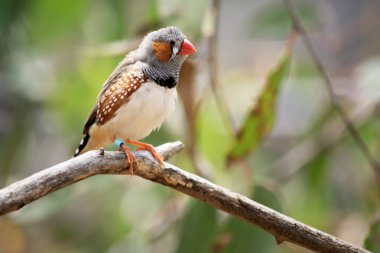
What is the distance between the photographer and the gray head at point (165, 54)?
2334 millimetres

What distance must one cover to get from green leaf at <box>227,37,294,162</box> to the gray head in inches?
27.9

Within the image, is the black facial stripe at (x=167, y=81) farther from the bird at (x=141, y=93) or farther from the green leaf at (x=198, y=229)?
Answer: the green leaf at (x=198, y=229)

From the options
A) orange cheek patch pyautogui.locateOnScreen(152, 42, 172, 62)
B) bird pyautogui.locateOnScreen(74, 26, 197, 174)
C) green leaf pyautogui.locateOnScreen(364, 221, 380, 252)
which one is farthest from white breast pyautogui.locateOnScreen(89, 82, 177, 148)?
green leaf pyautogui.locateOnScreen(364, 221, 380, 252)

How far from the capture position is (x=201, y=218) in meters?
3.08

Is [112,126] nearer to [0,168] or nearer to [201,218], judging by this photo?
[201,218]

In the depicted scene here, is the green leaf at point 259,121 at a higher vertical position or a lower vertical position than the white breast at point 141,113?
higher

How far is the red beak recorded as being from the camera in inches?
92.4

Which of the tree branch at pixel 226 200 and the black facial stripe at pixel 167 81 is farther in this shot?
the black facial stripe at pixel 167 81

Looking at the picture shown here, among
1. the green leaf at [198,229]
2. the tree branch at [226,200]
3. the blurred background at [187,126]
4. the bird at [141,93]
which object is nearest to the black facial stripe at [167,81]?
the bird at [141,93]

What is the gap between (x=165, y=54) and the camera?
93.4 inches

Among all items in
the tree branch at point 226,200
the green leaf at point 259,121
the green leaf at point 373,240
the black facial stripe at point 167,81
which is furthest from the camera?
the green leaf at point 259,121

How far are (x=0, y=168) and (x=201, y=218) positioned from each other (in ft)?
5.78

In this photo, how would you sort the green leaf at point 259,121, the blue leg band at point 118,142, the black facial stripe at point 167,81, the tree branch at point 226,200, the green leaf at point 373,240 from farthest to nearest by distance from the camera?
the green leaf at point 259,121 < the green leaf at point 373,240 < the black facial stripe at point 167,81 < the blue leg band at point 118,142 < the tree branch at point 226,200

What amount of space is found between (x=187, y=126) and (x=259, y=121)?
0.34 metres
